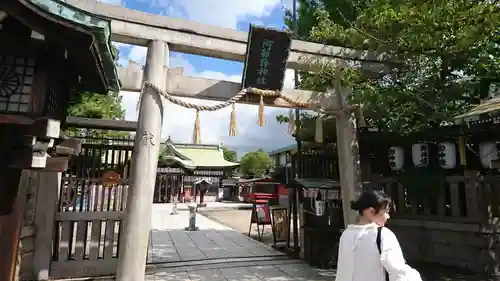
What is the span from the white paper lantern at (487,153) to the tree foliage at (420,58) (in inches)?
32.7

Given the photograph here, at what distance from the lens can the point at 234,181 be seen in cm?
4256

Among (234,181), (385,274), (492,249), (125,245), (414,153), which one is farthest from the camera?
(234,181)

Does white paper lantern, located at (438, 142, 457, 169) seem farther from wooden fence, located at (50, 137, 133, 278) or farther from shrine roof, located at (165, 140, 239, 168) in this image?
shrine roof, located at (165, 140, 239, 168)

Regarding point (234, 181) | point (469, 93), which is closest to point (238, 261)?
point (469, 93)

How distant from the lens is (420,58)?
283 inches

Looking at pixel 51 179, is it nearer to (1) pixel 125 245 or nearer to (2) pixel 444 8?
(1) pixel 125 245

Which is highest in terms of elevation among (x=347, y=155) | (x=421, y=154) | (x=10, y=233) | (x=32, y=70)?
(x=32, y=70)

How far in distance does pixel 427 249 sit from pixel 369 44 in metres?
5.00

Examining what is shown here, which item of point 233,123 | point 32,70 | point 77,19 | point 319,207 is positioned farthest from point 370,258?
point 319,207

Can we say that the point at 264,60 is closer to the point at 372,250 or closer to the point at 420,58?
the point at 420,58

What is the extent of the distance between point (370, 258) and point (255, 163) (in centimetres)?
4399

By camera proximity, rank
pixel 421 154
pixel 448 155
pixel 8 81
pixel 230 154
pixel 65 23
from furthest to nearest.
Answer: pixel 230 154
pixel 421 154
pixel 448 155
pixel 8 81
pixel 65 23

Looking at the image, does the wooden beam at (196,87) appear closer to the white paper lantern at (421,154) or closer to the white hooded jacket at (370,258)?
the white paper lantern at (421,154)

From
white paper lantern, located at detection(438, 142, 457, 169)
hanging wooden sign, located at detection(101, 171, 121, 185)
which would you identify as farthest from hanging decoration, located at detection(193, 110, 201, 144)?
white paper lantern, located at detection(438, 142, 457, 169)
